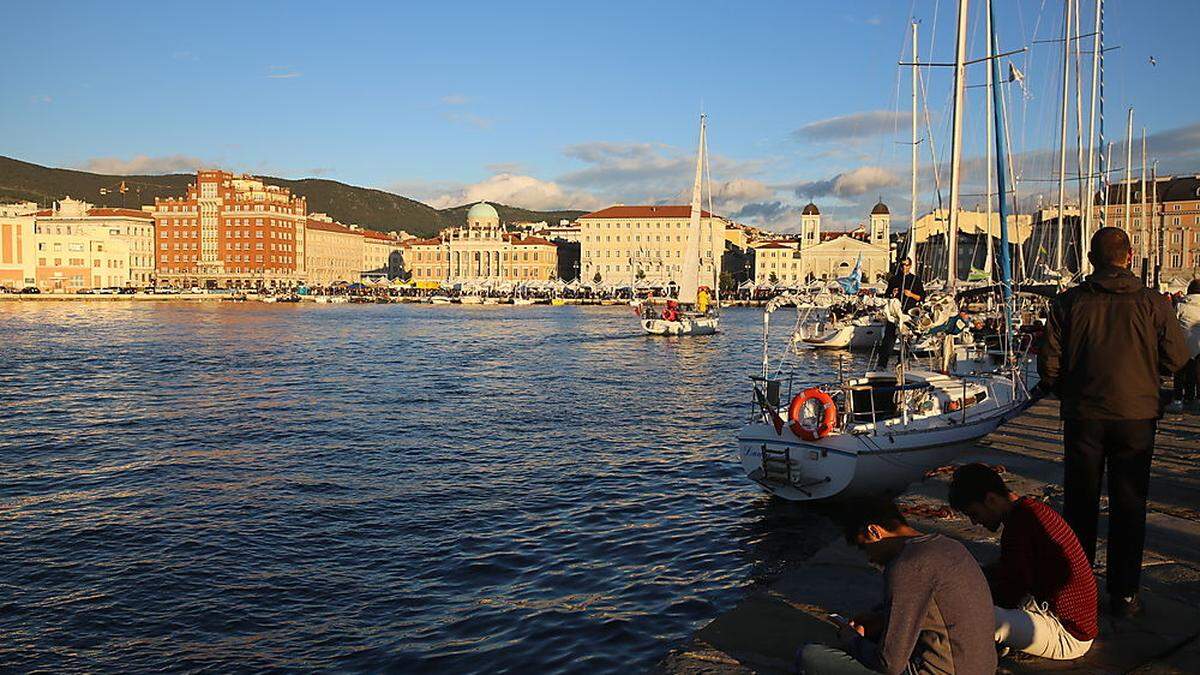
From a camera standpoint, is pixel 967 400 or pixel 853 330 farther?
pixel 853 330

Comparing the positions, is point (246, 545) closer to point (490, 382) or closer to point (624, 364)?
point (490, 382)

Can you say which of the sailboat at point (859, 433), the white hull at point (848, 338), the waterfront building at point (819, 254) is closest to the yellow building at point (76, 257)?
the waterfront building at point (819, 254)

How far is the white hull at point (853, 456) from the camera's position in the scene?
509 inches

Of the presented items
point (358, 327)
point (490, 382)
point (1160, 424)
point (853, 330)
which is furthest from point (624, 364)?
point (358, 327)

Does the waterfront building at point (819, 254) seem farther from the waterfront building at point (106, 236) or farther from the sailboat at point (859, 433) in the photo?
the sailboat at point (859, 433)

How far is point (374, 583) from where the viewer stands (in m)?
11.3

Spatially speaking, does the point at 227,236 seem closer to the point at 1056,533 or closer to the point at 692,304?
the point at 692,304

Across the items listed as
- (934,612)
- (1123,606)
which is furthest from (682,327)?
(934,612)

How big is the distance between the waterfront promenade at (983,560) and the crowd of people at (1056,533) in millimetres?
233

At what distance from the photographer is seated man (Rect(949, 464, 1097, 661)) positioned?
5.71 meters

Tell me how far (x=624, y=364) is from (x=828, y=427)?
31.9 metres

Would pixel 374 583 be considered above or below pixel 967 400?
below

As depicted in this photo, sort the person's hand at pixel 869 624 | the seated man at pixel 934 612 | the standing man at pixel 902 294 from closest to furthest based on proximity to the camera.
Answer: the seated man at pixel 934 612, the person's hand at pixel 869 624, the standing man at pixel 902 294

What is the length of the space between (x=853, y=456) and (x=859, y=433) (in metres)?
0.44
